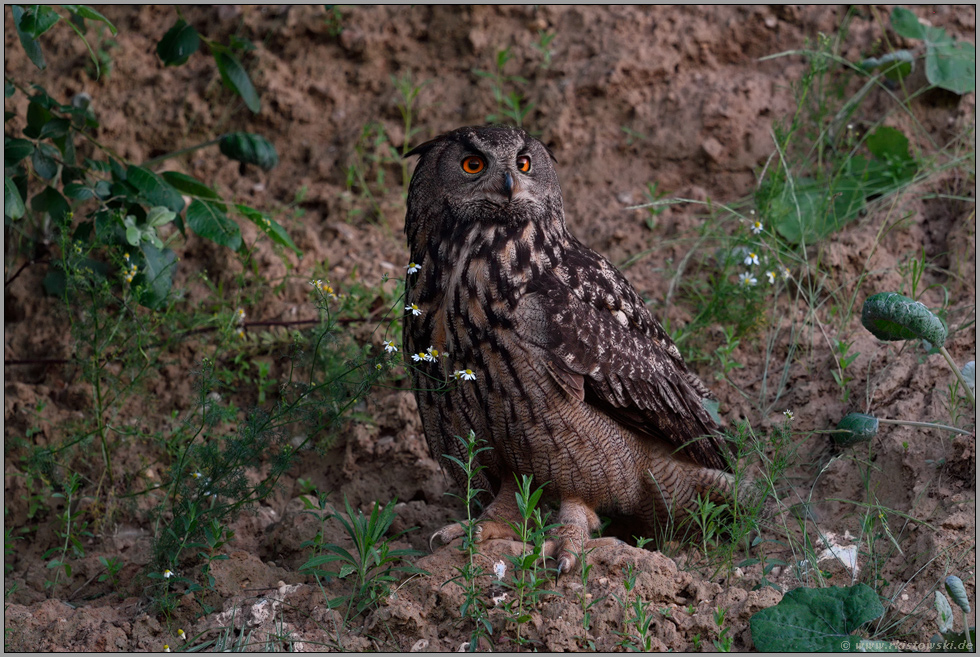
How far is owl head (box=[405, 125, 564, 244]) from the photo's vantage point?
10.8ft

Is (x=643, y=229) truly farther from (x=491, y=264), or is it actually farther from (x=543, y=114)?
(x=491, y=264)

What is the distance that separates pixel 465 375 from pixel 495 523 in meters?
0.66

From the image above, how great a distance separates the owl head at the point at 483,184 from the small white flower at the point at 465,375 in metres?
0.55

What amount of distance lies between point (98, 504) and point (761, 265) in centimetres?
320

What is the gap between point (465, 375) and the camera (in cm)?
303

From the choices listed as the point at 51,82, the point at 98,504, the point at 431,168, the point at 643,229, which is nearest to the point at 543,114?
the point at 643,229

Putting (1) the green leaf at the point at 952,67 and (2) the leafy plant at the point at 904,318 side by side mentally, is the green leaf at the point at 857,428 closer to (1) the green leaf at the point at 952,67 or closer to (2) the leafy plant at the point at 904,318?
(2) the leafy plant at the point at 904,318

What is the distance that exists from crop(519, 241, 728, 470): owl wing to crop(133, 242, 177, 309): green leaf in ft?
4.98

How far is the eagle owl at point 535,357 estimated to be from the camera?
124 inches

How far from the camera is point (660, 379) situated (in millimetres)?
3377

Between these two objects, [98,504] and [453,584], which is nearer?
[453,584]

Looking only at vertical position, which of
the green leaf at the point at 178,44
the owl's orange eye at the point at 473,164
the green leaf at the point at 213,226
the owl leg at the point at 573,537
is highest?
the green leaf at the point at 178,44

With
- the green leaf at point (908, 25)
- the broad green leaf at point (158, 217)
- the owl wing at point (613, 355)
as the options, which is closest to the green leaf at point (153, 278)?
the broad green leaf at point (158, 217)

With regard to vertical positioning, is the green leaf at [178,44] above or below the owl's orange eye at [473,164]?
above
